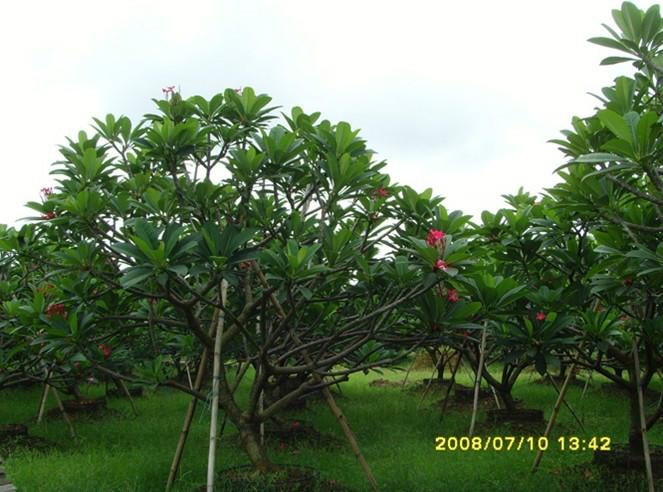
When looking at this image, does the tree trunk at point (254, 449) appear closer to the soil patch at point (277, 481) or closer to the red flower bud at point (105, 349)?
the soil patch at point (277, 481)

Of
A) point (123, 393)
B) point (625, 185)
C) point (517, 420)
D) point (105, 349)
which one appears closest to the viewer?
point (625, 185)

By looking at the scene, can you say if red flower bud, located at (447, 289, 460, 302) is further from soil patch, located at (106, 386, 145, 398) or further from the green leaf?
soil patch, located at (106, 386, 145, 398)

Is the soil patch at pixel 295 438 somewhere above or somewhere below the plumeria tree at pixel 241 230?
below

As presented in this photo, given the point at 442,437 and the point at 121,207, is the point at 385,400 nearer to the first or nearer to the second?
the point at 442,437

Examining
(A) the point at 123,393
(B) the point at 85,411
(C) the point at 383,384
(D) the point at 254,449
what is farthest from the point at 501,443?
(A) the point at 123,393

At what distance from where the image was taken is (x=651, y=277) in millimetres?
2955

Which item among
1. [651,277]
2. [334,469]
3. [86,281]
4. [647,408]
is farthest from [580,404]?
[86,281]

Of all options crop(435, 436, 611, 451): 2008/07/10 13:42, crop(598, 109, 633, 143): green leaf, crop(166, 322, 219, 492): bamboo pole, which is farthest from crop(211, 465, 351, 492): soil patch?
crop(598, 109, 633, 143): green leaf

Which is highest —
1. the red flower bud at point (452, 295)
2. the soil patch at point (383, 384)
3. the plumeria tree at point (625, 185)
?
the plumeria tree at point (625, 185)

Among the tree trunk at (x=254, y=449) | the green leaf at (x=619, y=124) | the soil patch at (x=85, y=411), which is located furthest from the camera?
the soil patch at (x=85, y=411)

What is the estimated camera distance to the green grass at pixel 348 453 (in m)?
3.88

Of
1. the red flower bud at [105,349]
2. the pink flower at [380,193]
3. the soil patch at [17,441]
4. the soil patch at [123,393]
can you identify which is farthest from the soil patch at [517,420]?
the soil patch at [123,393]

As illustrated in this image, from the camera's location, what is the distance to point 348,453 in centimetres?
496

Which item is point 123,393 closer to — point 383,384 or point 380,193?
point 383,384
